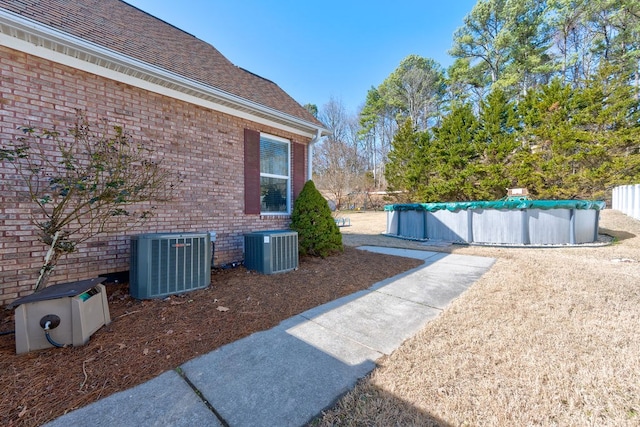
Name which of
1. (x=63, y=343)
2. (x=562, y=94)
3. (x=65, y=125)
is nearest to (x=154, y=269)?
(x=63, y=343)

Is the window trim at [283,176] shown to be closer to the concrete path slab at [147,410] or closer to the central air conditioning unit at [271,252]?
the central air conditioning unit at [271,252]

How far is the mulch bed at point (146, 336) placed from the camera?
5.50 feet

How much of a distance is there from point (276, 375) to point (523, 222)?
28.1ft

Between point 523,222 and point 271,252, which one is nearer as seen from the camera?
point 271,252

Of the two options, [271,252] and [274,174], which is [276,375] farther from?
[274,174]

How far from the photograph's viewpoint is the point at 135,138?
388cm

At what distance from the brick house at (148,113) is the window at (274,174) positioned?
0.03m

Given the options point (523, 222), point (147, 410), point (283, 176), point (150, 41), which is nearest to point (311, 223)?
point (283, 176)

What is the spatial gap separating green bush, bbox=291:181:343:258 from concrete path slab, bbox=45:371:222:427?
13.1ft

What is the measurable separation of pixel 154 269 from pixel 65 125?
2239 mm

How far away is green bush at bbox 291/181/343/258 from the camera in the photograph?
5660 millimetres

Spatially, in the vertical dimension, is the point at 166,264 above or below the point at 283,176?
below

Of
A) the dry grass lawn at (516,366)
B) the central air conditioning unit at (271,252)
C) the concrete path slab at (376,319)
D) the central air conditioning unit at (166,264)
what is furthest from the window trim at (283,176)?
the dry grass lawn at (516,366)

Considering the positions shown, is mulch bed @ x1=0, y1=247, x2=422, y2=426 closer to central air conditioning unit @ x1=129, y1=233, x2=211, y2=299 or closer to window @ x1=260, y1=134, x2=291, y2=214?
central air conditioning unit @ x1=129, y1=233, x2=211, y2=299
